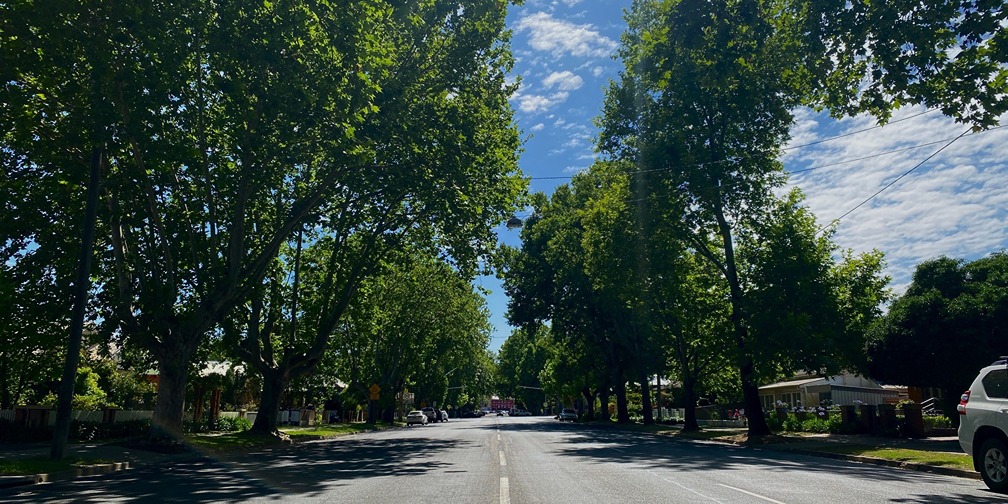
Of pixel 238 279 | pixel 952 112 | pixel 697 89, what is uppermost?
pixel 697 89

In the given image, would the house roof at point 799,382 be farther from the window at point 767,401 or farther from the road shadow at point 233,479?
the road shadow at point 233,479

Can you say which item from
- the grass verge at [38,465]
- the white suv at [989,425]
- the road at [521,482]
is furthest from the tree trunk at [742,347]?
the grass verge at [38,465]

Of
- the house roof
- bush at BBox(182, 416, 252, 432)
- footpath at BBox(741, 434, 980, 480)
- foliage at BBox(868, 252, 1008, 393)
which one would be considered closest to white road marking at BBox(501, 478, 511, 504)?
footpath at BBox(741, 434, 980, 480)

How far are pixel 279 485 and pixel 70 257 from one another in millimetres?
13442

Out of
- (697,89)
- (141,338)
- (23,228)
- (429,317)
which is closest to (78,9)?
(23,228)

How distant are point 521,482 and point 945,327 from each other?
21728 millimetres

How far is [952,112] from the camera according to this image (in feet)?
44.1

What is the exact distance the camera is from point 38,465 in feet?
45.7

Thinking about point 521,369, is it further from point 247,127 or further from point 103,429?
point 247,127

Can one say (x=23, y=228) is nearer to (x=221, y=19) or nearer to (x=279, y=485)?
(x=221, y=19)

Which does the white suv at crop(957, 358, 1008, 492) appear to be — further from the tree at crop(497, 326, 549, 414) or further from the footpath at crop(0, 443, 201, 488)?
the tree at crop(497, 326, 549, 414)

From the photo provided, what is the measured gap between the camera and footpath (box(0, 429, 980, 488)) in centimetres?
1353

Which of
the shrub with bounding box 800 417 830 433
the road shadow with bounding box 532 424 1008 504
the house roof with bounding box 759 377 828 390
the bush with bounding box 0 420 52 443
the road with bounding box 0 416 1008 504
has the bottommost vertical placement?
the shrub with bounding box 800 417 830 433

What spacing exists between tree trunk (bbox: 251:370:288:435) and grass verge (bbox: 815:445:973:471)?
20.7 m
